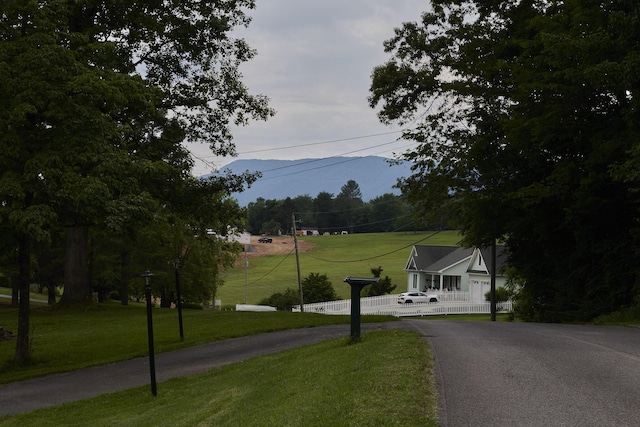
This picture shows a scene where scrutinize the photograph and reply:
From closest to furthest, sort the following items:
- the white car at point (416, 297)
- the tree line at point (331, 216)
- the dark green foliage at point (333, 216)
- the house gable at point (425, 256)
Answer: the white car at point (416, 297) < the house gable at point (425, 256) < the tree line at point (331, 216) < the dark green foliage at point (333, 216)

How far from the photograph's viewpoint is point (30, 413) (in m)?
11.7

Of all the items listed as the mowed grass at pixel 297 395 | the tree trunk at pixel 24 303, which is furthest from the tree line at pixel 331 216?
the mowed grass at pixel 297 395

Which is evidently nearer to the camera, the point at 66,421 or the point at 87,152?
the point at 66,421

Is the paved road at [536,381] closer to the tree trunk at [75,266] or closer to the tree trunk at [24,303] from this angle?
the tree trunk at [24,303]

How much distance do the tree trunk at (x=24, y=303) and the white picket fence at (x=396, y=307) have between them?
37.3 m

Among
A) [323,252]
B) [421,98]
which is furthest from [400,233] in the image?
[421,98]

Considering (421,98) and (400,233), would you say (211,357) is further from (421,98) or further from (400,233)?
(400,233)

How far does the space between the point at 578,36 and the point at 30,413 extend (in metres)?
17.4

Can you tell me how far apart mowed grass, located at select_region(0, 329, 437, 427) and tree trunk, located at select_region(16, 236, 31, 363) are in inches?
214

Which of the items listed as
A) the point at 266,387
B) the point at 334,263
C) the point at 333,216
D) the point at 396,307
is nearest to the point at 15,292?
the point at 396,307

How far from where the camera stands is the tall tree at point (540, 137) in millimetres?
19328

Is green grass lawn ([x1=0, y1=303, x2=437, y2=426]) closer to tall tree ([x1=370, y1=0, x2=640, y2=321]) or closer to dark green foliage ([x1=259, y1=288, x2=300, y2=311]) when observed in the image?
tall tree ([x1=370, y1=0, x2=640, y2=321])

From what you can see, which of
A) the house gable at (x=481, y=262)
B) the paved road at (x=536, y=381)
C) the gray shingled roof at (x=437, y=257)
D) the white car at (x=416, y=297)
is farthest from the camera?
the gray shingled roof at (x=437, y=257)

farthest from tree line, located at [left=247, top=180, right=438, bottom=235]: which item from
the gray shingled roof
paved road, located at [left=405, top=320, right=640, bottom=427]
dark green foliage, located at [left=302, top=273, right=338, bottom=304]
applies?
paved road, located at [left=405, top=320, right=640, bottom=427]
